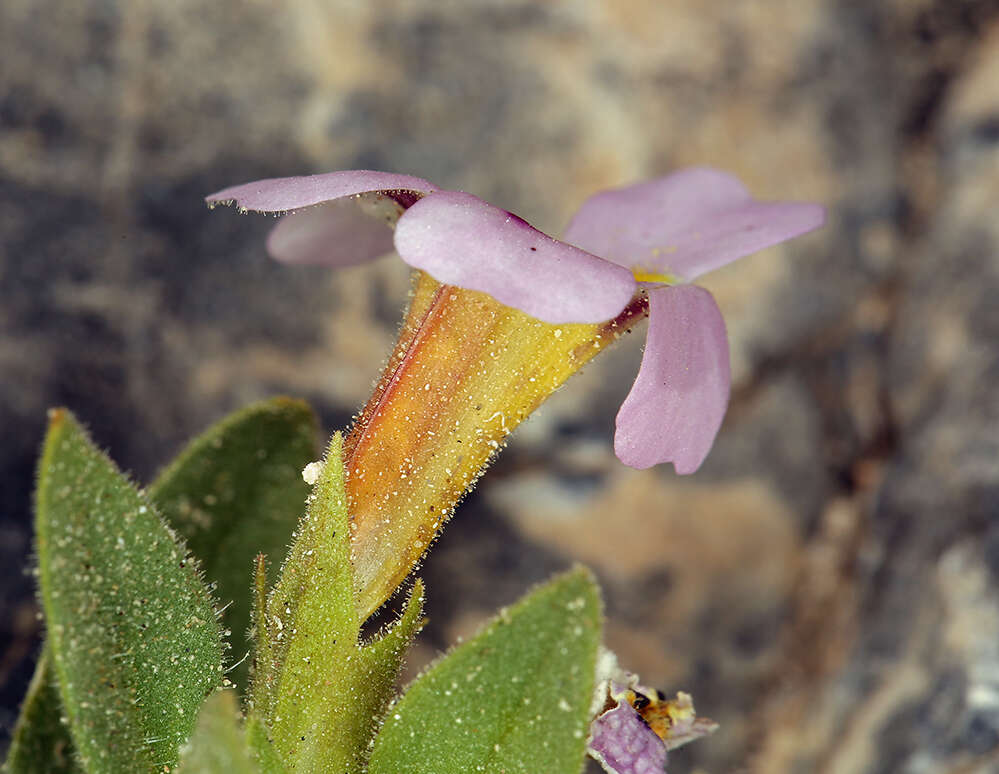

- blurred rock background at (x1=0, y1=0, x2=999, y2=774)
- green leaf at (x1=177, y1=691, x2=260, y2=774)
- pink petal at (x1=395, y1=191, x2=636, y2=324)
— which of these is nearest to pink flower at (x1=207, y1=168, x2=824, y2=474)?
pink petal at (x1=395, y1=191, x2=636, y2=324)

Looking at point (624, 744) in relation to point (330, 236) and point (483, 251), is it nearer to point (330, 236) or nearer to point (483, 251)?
point (483, 251)

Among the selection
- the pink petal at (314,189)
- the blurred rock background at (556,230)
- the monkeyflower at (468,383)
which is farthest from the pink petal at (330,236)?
the blurred rock background at (556,230)

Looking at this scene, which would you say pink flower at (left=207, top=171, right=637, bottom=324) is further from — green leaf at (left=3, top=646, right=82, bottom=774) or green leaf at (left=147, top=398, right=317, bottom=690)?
green leaf at (left=3, top=646, right=82, bottom=774)

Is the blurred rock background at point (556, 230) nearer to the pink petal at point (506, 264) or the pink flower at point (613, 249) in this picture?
the pink flower at point (613, 249)

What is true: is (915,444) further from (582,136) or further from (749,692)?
(582,136)

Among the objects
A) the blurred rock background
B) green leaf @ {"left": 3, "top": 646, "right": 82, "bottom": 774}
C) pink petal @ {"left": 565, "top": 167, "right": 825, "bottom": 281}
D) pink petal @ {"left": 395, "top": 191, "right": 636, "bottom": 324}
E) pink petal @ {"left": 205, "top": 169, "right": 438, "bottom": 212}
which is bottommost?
green leaf @ {"left": 3, "top": 646, "right": 82, "bottom": 774}

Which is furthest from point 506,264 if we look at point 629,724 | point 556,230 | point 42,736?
point 556,230
